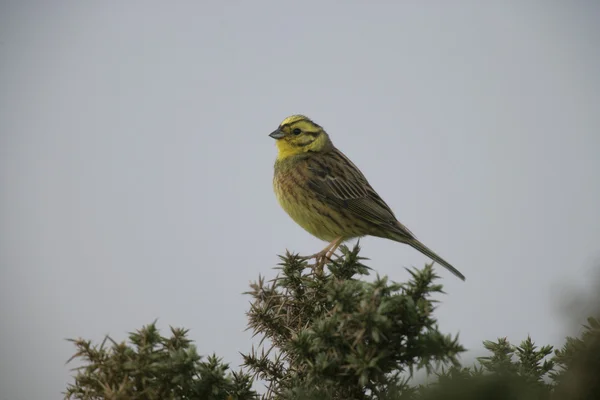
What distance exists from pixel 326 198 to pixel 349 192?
25 centimetres

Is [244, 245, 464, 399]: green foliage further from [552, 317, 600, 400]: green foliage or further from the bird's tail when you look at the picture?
the bird's tail

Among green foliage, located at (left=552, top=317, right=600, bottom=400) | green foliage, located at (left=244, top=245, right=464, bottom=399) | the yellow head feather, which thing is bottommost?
green foliage, located at (left=552, top=317, right=600, bottom=400)

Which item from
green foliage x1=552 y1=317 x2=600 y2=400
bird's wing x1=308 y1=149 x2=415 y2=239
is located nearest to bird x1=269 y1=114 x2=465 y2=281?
bird's wing x1=308 y1=149 x2=415 y2=239

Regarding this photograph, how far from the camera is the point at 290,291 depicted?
2695 millimetres

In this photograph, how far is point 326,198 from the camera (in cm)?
494

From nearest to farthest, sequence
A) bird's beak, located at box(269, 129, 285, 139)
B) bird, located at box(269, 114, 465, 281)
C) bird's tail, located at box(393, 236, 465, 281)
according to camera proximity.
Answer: bird's tail, located at box(393, 236, 465, 281), bird, located at box(269, 114, 465, 281), bird's beak, located at box(269, 129, 285, 139)

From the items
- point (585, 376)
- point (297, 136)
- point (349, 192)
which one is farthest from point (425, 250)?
point (585, 376)

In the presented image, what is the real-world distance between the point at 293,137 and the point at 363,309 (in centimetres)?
370

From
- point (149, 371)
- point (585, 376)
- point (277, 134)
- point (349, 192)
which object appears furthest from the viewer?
point (277, 134)

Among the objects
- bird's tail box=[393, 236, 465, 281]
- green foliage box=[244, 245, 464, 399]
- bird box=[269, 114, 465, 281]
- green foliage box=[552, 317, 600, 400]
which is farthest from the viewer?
bird box=[269, 114, 465, 281]

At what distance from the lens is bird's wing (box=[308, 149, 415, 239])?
16.1ft

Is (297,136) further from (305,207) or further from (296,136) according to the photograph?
(305,207)

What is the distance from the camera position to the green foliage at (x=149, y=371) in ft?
6.04

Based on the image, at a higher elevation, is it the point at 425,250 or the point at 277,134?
the point at 277,134
